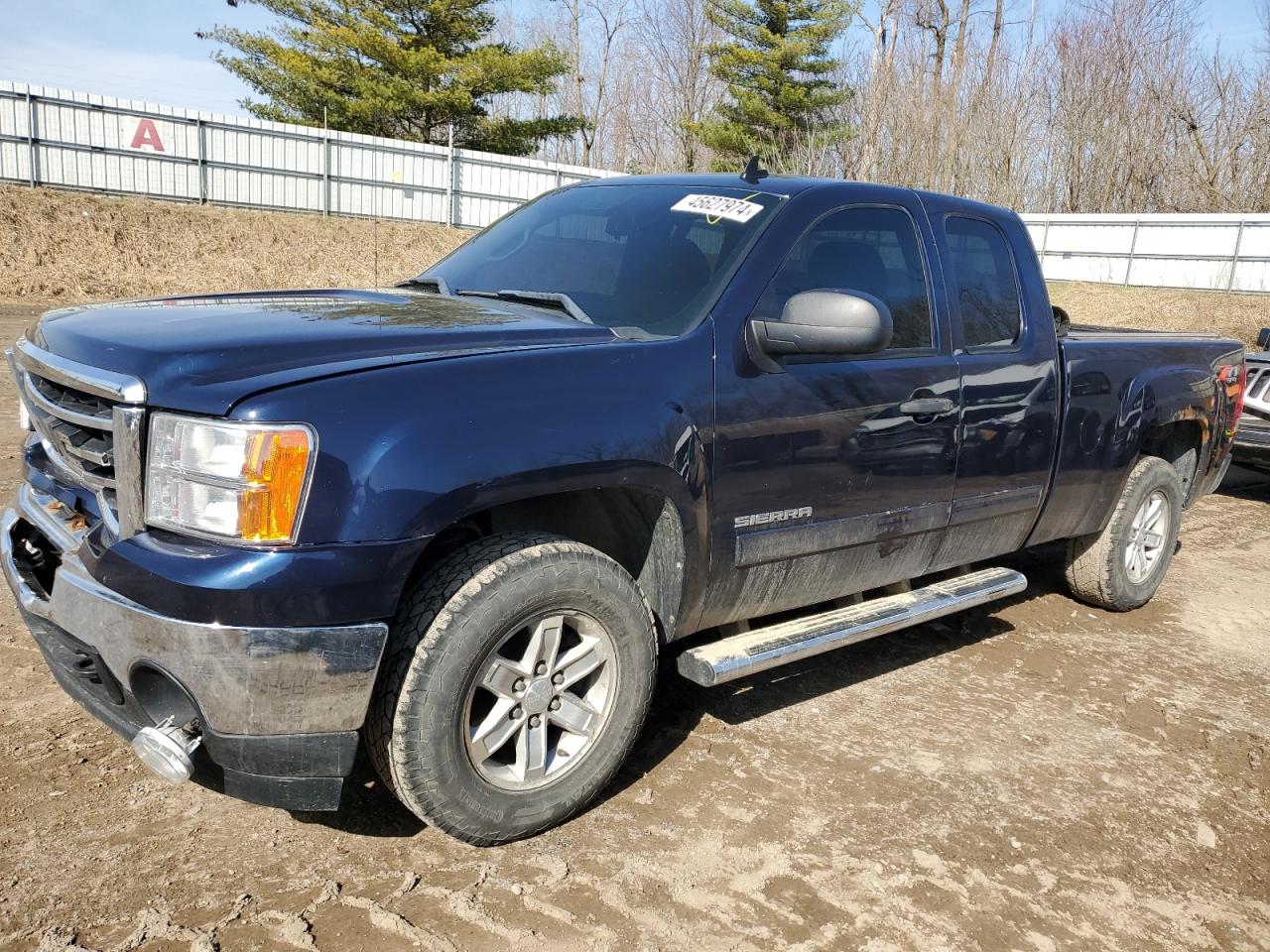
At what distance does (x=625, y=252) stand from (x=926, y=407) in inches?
47.3

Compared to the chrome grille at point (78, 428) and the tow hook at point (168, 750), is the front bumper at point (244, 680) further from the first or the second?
the chrome grille at point (78, 428)

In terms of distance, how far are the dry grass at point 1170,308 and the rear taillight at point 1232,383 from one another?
18.8 metres

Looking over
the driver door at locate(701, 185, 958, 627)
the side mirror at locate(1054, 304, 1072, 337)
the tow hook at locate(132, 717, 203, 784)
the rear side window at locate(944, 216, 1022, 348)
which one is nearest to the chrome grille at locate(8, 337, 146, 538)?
the tow hook at locate(132, 717, 203, 784)

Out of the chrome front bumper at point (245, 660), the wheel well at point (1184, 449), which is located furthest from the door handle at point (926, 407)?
the wheel well at point (1184, 449)

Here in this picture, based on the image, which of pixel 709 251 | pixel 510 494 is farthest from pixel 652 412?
pixel 709 251

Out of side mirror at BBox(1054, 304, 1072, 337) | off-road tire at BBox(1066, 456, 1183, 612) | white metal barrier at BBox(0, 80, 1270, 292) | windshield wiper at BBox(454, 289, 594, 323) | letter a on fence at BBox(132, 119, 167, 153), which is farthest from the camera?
letter a on fence at BBox(132, 119, 167, 153)

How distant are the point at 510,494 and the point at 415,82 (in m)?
31.0

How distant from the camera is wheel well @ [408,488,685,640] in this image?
3.05 m

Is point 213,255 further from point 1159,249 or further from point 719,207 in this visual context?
point 1159,249

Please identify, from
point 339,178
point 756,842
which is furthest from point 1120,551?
point 339,178

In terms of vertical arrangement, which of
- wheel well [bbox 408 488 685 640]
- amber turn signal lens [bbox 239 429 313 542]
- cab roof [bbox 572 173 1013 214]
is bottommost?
wheel well [bbox 408 488 685 640]

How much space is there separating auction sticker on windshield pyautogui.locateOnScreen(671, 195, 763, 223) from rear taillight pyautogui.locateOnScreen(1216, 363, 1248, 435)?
3.38 metres

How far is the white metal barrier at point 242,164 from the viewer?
21.7 m

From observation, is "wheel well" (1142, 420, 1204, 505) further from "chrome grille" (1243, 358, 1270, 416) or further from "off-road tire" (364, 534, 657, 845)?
"off-road tire" (364, 534, 657, 845)
